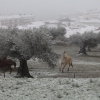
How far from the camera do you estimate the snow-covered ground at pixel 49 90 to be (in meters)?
12.6

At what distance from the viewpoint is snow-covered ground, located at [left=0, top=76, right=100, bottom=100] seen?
41.5 feet

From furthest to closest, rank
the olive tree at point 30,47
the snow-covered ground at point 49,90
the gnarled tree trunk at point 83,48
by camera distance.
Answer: the gnarled tree trunk at point 83,48, the olive tree at point 30,47, the snow-covered ground at point 49,90

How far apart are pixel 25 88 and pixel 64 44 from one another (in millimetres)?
41306

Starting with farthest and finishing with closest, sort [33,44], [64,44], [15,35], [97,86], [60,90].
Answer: [64,44] < [15,35] < [33,44] < [97,86] < [60,90]

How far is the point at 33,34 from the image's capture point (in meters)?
21.2

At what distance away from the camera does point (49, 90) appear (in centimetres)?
1389

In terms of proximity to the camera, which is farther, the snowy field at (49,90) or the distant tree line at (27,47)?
the distant tree line at (27,47)

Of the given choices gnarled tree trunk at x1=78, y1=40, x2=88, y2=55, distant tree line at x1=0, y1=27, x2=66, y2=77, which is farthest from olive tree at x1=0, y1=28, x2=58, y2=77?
gnarled tree trunk at x1=78, y1=40, x2=88, y2=55

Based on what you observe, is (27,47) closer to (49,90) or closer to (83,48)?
(49,90)

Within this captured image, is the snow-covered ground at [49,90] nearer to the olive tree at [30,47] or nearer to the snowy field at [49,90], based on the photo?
the snowy field at [49,90]

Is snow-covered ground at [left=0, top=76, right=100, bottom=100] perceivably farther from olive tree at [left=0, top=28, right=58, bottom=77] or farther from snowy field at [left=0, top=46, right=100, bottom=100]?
olive tree at [left=0, top=28, right=58, bottom=77]

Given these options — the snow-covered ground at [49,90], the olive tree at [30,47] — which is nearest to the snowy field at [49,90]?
the snow-covered ground at [49,90]

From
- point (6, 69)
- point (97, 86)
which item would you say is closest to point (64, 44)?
point (6, 69)

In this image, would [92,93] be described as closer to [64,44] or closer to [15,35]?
[15,35]
